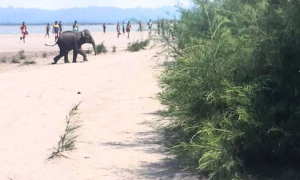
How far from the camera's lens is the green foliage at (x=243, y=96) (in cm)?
581

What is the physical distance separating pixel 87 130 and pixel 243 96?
439 centimetres

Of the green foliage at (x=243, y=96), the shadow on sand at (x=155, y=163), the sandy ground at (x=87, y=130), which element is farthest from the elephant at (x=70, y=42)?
the green foliage at (x=243, y=96)

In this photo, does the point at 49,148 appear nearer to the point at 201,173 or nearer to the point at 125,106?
the point at 201,173

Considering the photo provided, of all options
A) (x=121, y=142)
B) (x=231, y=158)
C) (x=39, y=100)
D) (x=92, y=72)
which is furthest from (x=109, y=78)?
(x=231, y=158)

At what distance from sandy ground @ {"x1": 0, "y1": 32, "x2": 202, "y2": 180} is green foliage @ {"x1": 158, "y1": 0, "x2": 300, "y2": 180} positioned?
2.25ft

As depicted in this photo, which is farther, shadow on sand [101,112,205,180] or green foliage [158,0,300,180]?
shadow on sand [101,112,205,180]

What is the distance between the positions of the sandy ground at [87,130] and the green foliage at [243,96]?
0.69m

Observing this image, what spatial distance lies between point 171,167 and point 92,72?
12655 mm

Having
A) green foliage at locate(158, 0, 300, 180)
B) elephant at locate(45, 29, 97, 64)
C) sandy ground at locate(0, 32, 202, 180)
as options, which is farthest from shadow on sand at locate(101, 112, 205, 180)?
elephant at locate(45, 29, 97, 64)

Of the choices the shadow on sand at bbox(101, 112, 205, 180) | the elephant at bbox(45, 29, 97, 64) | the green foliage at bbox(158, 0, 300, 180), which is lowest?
the elephant at bbox(45, 29, 97, 64)

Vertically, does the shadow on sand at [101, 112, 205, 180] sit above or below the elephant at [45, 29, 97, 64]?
above

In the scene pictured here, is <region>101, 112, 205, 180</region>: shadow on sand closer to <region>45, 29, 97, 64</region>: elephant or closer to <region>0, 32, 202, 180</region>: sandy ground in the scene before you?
<region>0, 32, 202, 180</region>: sandy ground

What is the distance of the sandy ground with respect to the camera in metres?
7.25

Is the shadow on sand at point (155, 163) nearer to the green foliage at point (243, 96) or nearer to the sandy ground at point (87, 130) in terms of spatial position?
the sandy ground at point (87, 130)
